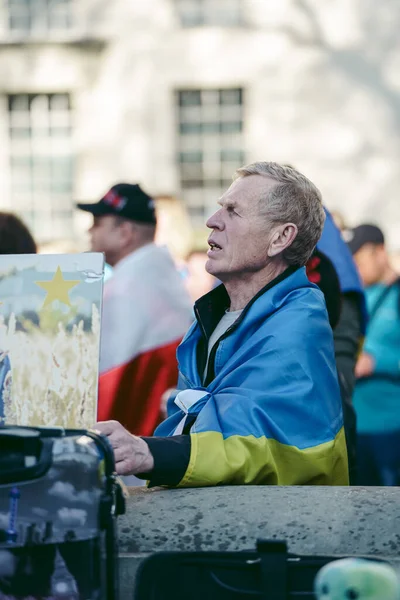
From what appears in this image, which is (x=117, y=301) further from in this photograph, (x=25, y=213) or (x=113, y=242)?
(x=25, y=213)

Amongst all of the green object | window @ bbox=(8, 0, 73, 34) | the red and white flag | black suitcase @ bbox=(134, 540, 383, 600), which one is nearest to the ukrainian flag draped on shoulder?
black suitcase @ bbox=(134, 540, 383, 600)

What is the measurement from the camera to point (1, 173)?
17.9 m

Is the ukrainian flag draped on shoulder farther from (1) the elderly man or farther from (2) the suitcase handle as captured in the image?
(2) the suitcase handle

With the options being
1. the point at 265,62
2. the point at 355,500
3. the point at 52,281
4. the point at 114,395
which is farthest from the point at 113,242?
the point at 265,62

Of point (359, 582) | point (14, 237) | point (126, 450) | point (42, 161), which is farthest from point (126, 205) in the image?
point (42, 161)

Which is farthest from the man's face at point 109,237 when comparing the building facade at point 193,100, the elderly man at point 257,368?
the building facade at point 193,100

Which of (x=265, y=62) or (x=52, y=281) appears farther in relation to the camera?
(x=265, y=62)

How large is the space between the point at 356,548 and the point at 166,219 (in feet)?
17.5

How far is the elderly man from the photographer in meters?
2.64

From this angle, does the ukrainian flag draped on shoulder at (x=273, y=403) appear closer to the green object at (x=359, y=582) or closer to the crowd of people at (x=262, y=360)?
the crowd of people at (x=262, y=360)

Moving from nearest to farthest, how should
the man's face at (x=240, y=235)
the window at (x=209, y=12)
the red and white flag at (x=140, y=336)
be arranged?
1. the man's face at (x=240, y=235)
2. the red and white flag at (x=140, y=336)
3. the window at (x=209, y=12)

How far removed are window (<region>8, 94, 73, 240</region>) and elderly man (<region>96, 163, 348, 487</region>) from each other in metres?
14.7

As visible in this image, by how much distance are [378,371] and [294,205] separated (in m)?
3.74

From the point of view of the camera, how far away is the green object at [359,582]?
5.33 ft
